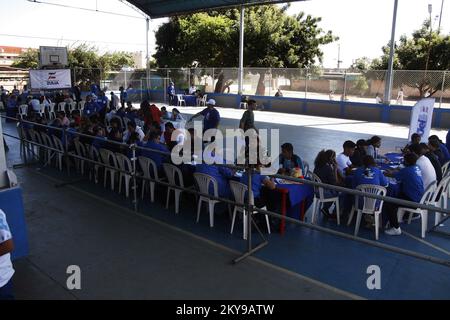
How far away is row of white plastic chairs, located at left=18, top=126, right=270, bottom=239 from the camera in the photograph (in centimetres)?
575

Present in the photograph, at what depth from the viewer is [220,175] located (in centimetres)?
597

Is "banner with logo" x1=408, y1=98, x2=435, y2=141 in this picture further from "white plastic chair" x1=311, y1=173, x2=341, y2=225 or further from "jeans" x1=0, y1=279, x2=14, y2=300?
"jeans" x1=0, y1=279, x2=14, y2=300

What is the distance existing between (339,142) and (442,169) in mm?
5931

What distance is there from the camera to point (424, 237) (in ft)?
18.4

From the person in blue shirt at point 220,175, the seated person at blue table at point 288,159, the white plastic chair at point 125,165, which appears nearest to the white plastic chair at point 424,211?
the seated person at blue table at point 288,159

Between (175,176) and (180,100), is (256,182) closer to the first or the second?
(175,176)

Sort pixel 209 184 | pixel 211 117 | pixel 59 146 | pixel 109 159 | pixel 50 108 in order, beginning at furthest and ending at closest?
pixel 50 108
pixel 211 117
pixel 59 146
pixel 109 159
pixel 209 184

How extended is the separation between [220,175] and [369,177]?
7.22 ft

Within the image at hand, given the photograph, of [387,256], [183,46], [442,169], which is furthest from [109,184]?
[183,46]

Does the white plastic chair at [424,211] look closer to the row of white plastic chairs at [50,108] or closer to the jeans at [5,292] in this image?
the jeans at [5,292]

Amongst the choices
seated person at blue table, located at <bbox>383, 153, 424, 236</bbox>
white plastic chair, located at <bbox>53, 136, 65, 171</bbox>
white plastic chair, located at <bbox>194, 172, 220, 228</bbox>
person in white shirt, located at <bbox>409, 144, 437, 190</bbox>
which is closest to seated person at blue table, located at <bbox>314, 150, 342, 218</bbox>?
seated person at blue table, located at <bbox>383, 153, 424, 236</bbox>

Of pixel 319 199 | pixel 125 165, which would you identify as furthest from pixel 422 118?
pixel 125 165

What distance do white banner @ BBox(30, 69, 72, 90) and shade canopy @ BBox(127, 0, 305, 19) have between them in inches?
236
